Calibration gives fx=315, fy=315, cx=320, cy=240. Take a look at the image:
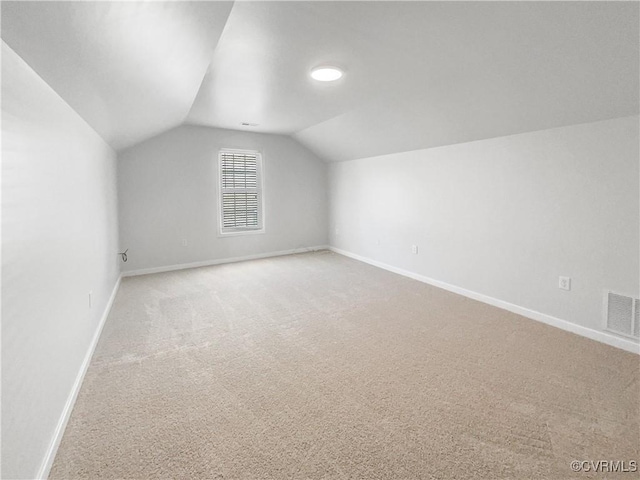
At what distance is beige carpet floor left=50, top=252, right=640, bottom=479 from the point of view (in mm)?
1405

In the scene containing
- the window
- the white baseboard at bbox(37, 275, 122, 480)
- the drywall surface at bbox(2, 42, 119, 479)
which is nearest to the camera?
the drywall surface at bbox(2, 42, 119, 479)

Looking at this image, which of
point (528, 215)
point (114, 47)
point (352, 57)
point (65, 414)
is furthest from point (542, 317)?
point (114, 47)

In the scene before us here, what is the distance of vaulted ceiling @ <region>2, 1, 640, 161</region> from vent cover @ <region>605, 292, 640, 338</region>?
1.36m

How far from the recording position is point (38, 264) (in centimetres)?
139

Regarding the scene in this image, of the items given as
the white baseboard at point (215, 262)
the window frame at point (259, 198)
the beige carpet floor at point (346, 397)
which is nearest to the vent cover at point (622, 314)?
the beige carpet floor at point (346, 397)

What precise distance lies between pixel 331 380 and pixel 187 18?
2148mm

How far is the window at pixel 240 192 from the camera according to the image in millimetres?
5238

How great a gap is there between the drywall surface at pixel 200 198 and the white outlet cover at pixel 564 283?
4044 mm

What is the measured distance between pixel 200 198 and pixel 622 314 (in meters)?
5.04

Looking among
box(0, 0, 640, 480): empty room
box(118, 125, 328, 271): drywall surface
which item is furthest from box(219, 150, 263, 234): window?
box(0, 0, 640, 480): empty room

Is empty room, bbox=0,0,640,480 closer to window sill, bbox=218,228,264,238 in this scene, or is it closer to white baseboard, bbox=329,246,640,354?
white baseboard, bbox=329,246,640,354

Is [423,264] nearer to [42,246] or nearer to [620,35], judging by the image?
[620,35]

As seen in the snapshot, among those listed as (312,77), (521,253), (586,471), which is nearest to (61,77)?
(312,77)

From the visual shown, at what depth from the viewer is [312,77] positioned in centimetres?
270
